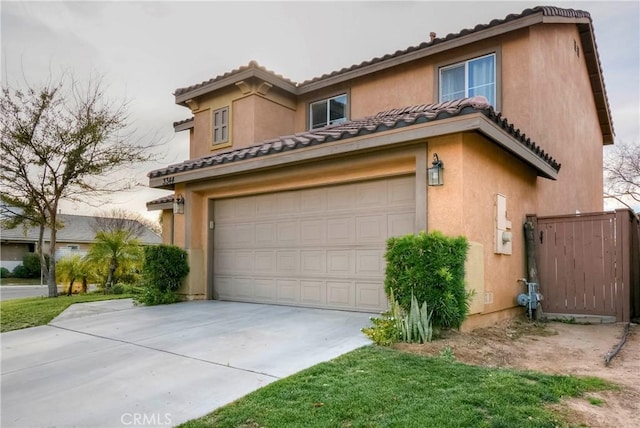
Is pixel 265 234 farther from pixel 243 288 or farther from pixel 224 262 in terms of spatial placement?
pixel 224 262

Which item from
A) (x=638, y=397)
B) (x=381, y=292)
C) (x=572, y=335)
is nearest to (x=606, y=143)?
(x=572, y=335)

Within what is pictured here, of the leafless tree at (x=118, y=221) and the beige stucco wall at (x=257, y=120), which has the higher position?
the beige stucco wall at (x=257, y=120)

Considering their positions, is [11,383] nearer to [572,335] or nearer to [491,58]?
[572,335]

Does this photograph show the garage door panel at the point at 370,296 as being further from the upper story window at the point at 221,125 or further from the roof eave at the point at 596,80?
the roof eave at the point at 596,80

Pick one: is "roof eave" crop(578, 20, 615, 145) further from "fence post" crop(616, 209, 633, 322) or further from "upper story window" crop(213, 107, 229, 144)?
"upper story window" crop(213, 107, 229, 144)

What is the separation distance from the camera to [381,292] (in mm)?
7723

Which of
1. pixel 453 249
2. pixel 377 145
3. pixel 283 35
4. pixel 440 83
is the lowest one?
pixel 453 249

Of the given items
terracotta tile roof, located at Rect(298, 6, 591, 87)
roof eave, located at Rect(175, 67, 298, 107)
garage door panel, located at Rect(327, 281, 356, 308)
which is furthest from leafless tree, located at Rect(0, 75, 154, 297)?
garage door panel, located at Rect(327, 281, 356, 308)

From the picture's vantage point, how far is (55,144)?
13.3 meters

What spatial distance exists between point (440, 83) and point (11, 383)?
9.64m

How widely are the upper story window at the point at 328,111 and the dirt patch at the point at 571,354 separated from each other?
6.93 meters

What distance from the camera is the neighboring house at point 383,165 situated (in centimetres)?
687

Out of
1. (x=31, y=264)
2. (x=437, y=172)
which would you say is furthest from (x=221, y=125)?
(x=31, y=264)

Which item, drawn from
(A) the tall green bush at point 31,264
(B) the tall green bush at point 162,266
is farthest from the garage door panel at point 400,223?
(A) the tall green bush at point 31,264
